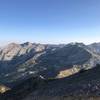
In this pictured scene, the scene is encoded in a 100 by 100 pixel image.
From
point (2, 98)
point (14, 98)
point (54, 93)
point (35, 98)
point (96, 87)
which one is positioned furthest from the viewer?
point (2, 98)

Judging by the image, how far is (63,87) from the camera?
49.2 meters

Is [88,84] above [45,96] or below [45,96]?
above

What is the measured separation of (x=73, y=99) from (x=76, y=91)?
180 centimetres

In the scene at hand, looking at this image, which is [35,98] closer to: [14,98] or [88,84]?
[88,84]

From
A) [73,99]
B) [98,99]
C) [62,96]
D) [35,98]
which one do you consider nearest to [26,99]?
[35,98]

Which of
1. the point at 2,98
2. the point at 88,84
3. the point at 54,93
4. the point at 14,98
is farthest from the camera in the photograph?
the point at 2,98

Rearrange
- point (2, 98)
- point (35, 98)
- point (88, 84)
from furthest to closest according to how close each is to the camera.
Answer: point (2, 98) → point (35, 98) → point (88, 84)

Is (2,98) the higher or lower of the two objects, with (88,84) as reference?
lower

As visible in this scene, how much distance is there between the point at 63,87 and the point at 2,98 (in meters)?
38.4

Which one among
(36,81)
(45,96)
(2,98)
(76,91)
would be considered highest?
(76,91)

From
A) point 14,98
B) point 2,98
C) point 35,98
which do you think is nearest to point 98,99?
point 35,98

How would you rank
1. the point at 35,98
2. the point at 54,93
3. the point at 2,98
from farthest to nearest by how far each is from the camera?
the point at 2,98 < the point at 35,98 < the point at 54,93

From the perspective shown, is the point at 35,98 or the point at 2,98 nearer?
the point at 35,98

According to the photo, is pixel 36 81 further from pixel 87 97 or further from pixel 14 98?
pixel 87 97
